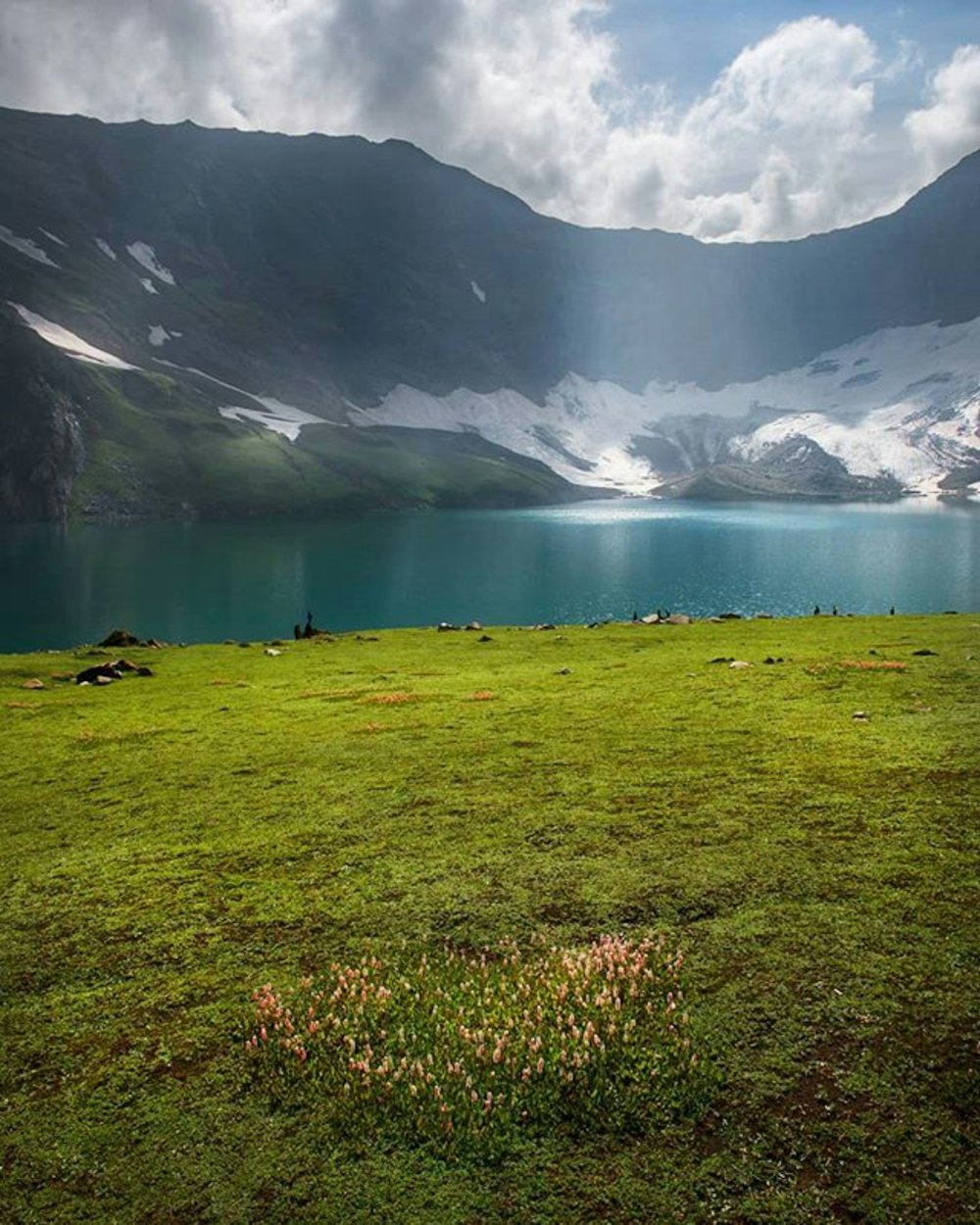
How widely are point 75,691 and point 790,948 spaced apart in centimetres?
3357

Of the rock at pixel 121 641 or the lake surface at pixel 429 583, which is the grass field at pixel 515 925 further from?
the lake surface at pixel 429 583

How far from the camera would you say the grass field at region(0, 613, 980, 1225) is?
22.5 ft

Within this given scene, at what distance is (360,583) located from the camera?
13438 centimetres

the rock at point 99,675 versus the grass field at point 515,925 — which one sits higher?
the grass field at point 515,925

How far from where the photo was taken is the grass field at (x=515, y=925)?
6852 millimetres

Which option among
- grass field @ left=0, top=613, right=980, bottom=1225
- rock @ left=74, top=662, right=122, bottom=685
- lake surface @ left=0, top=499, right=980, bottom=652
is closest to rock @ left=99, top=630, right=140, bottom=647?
rock @ left=74, top=662, right=122, bottom=685

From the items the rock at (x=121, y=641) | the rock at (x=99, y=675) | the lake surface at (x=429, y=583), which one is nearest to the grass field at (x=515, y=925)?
the rock at (x=99, y=675)

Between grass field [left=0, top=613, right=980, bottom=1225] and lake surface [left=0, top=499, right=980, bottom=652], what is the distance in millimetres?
77509

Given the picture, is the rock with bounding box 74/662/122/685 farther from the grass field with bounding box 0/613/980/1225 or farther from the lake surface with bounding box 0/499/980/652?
the lake surface with bounding box 0/499/980/652

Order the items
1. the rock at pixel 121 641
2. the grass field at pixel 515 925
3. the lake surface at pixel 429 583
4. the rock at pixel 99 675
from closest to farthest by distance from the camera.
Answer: the grass field at pixel 515 925
the rock at pixel 99 675
the rock at pixel 121 641
the lake surface at pixel 429 583

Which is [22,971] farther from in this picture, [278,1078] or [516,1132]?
[516,1132]

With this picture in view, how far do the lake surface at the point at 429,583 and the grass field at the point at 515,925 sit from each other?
77.5 metres

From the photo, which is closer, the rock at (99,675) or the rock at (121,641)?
the rock at (99,675)

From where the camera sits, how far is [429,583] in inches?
5295
